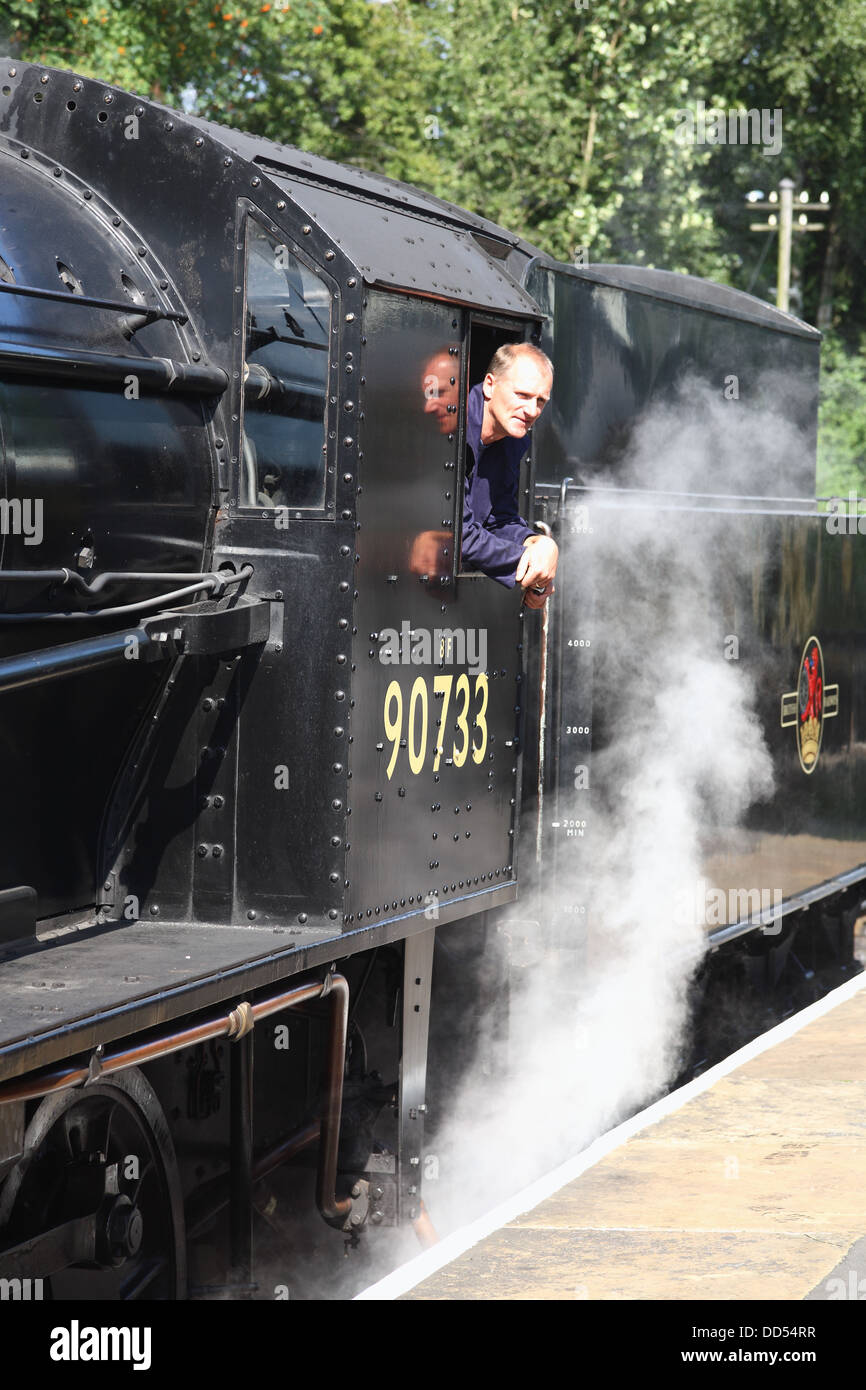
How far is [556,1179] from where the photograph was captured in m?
4.51

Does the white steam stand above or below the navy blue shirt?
below

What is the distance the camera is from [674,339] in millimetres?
6773

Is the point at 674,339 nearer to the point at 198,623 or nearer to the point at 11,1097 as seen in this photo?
the point at 198,623

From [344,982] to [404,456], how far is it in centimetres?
131

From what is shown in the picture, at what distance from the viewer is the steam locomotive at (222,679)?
11.2 feet

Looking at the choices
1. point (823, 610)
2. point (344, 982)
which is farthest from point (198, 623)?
point (823, 610)

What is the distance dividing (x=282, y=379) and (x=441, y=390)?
20.4 inches
